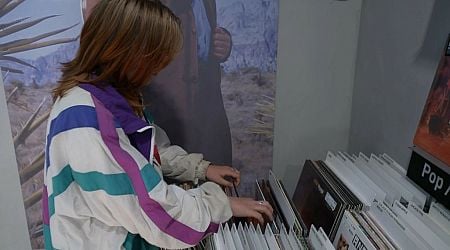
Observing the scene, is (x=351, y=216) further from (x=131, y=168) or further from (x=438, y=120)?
(x=131, y=168)

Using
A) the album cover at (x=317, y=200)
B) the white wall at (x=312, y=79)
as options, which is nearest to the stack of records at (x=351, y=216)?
the album cover at (x=317, y=200)

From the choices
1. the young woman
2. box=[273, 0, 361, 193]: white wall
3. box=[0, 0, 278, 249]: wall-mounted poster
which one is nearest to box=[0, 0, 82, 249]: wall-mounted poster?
box=[0, 0, 278, 249]: wall-mounted poster

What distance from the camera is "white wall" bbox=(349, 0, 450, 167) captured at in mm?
857

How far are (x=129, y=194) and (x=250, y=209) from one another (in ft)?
0.92

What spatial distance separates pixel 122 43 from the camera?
0.71 m

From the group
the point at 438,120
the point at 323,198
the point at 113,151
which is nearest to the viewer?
the point at 113,151

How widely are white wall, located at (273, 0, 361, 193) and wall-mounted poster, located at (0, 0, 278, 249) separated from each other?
0.16 ft

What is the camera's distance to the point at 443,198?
2.46ft

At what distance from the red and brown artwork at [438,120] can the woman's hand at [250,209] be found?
365 mm

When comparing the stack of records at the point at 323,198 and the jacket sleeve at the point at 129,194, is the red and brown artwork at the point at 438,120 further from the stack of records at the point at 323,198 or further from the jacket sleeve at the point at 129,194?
the jacket sleeve at the point at 129,194

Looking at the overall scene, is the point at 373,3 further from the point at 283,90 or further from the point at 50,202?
the point at 50,202

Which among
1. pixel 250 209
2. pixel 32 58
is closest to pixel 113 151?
pixel 250 209

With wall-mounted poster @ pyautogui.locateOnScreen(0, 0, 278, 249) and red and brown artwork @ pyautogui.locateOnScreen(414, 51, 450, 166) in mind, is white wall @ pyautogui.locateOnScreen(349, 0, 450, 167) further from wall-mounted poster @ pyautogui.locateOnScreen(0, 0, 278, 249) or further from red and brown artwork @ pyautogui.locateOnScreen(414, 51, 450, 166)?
wall-mounted poster @ pyautogui.locateOnScreen(0, 0, 278, 249)

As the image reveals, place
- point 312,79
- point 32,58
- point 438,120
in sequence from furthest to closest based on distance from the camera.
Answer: point 312,79 → point 32,58 → point 438,120
